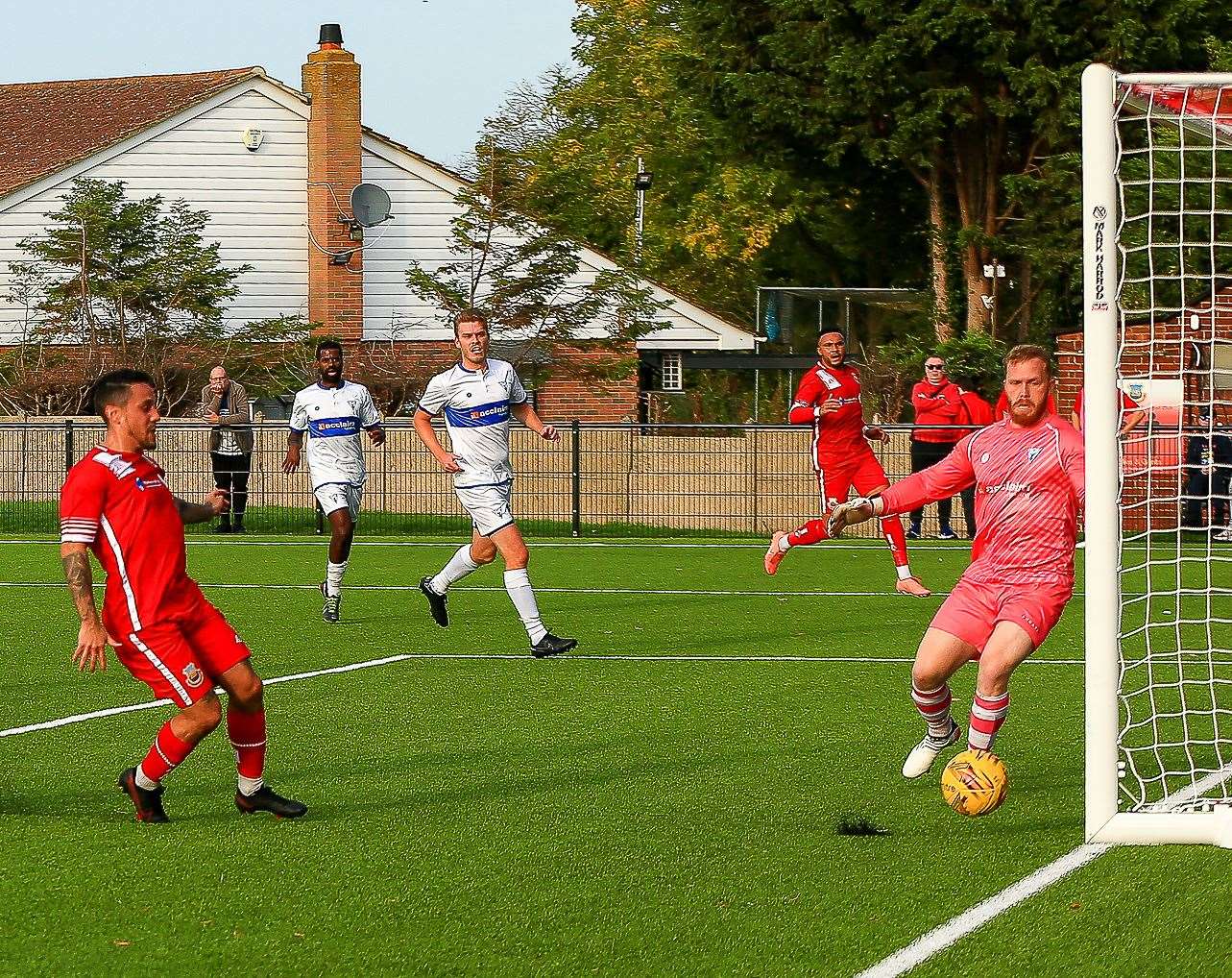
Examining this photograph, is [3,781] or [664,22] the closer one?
[3,781]

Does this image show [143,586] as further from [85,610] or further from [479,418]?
[479,418]

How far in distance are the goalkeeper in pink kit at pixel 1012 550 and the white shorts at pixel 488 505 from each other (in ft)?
17.7

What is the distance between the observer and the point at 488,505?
1238cm

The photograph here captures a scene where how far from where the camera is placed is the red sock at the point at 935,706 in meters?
7.29

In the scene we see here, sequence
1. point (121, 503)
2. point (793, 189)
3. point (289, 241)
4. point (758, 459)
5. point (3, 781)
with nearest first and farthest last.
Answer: point (121, 503) < point (3, 781) < point (758, 459) < point (289, 241) < point (793, 189)

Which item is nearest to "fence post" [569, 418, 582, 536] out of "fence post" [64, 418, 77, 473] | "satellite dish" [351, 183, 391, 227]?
"fence post" [64, 418, 77, 473]

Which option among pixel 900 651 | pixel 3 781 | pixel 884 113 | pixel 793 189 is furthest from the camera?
pixel 793 189

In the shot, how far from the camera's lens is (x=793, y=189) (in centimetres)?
4028

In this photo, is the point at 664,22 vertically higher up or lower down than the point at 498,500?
higher up

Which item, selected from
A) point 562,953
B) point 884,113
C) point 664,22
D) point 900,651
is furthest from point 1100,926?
point 664,22

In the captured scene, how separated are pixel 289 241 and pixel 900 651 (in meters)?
25.5

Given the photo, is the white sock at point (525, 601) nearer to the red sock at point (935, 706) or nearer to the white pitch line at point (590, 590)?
the white pitch line at point (590, 590)

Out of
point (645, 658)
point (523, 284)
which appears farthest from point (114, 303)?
point (645, 658)

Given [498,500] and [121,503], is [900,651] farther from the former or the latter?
[121,503]
